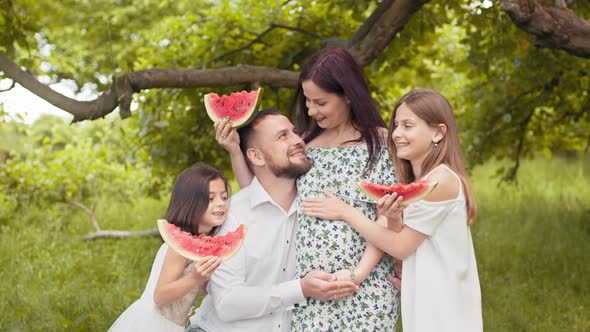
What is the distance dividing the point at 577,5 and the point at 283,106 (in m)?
3.03

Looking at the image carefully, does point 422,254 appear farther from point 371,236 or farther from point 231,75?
point 231,75

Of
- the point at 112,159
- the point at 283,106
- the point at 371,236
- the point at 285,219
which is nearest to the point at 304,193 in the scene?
the point at 285,219

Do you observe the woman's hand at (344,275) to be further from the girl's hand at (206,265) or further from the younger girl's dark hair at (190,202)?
the younger girl's dark hair at (190,202)

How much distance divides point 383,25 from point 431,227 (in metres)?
2.74

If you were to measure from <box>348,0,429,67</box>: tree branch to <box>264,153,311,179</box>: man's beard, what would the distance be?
7.35 feet

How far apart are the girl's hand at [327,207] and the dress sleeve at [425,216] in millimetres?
334

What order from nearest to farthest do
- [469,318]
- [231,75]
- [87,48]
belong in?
1. [469,318]
2. [231,75]
3. [87,48]

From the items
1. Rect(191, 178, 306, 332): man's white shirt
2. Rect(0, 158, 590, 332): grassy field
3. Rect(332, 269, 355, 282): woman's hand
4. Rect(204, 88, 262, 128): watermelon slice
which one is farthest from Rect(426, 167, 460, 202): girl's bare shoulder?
Rect(0, 158, 590, 332): grassy field

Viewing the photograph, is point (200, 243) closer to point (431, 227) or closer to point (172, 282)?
point (172, 282)

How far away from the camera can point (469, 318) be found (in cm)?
295

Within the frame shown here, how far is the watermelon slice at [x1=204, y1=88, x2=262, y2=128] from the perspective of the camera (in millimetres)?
3512

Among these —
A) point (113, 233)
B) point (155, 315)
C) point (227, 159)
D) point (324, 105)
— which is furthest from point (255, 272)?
point (113, 233)

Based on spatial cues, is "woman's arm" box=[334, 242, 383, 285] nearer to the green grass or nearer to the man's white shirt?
the man's white shirt

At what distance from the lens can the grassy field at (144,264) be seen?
18.4 feet
